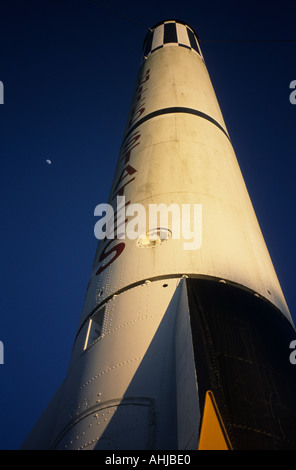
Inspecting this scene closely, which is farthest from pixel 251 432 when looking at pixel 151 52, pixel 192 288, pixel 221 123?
pixel 151 52

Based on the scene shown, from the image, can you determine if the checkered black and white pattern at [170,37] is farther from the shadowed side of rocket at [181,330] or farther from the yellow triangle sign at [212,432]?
the yellow triangle sign at [212,432]

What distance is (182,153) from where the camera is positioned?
22.4ft

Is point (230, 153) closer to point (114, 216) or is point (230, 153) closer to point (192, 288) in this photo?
point (114, 216)

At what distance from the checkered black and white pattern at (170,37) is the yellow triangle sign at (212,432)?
38.1 feet

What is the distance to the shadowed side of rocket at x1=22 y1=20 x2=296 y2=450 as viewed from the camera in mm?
3060

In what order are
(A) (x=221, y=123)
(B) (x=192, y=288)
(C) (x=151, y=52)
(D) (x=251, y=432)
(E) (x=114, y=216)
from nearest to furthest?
(D) (x=251, y=432) < (B) (x=192, y=288) < (E) (x=114, y=216) < (A) (x=221, y=123) < (C) (x=151, y=52)

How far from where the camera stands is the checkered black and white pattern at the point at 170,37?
39.9 feet

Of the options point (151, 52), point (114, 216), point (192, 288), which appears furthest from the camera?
point (151, 52)

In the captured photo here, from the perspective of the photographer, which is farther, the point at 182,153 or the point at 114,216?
the point at 182,153

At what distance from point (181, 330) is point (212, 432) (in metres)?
1.42

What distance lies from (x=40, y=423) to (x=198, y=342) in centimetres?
269
